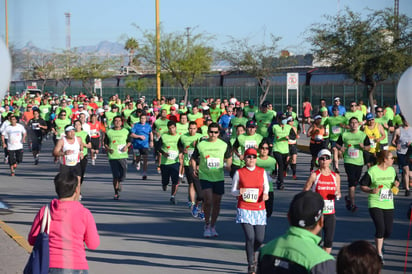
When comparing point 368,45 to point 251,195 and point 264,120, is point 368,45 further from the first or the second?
point 251,195

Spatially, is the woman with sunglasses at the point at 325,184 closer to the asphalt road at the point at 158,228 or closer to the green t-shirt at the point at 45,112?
the asphalt road at the point at 158,228

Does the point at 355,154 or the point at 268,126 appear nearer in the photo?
the point at 355,154

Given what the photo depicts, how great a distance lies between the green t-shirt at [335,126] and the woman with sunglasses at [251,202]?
9.45m

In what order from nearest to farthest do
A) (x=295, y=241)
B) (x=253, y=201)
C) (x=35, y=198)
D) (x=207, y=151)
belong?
(x=295, y=241)
(x=253, y=201)
(x=207, y=151)
(x=35, y=198)

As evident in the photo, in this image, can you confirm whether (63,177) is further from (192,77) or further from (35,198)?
(192,77)

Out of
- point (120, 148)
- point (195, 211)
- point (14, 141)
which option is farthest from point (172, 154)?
point (14, 141)

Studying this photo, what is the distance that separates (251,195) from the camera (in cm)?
891

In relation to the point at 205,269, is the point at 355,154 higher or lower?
higher

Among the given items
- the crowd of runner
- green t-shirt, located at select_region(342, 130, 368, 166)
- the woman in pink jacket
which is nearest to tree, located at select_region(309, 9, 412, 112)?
the crowd of runner

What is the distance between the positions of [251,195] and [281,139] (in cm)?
789

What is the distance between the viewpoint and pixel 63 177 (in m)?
5.75

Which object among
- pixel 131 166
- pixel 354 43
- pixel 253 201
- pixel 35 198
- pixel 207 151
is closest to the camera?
pixel 253 201

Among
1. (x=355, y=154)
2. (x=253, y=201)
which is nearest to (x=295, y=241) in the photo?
(x=253, y=201)

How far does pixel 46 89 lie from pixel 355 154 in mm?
67919
